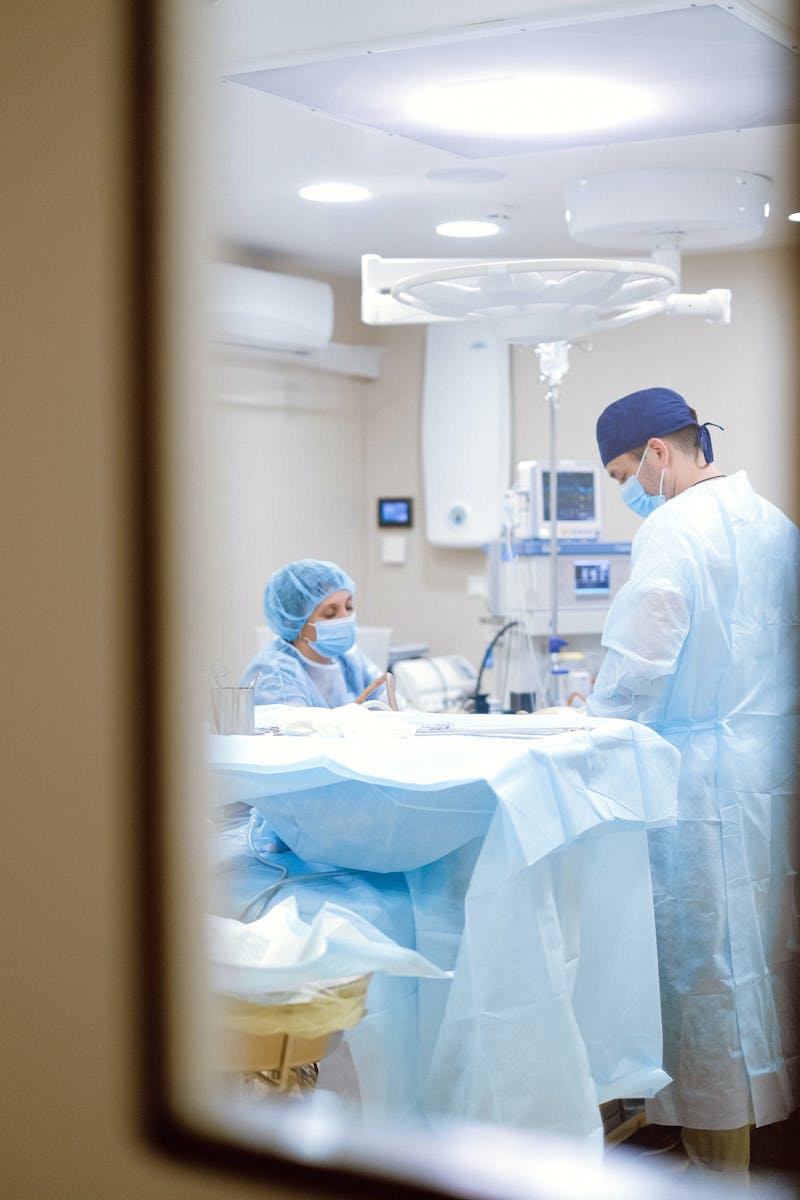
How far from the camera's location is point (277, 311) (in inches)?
162

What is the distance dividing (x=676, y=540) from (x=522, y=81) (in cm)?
78

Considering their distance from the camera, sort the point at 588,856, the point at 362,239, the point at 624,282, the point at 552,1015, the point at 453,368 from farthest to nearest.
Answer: the point at 453,368, the point at 362,239, the point at 624,282, the point at 588,856, the point at 552,1015

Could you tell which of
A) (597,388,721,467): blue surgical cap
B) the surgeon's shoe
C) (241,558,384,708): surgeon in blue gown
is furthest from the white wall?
the surgeon's shoe

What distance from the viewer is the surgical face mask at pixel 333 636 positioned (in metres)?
2.70

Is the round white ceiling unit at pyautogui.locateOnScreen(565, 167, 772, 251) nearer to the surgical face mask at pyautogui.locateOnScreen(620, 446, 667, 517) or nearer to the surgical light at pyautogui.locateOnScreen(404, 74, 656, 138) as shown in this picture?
the surgical light at pyautogui.locateOnScreen(404, 74, 656, 138)

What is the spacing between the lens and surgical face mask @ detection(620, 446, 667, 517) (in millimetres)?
2393

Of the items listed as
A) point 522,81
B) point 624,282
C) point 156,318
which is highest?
point 522,81

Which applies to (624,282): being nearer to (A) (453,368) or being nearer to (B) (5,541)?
(B) (5,541)

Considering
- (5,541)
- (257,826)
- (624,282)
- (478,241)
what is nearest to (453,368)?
(478,241)

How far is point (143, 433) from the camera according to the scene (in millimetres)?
1157

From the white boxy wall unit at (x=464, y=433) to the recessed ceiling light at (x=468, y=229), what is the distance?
49 cm

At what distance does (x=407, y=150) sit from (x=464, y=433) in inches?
66.4

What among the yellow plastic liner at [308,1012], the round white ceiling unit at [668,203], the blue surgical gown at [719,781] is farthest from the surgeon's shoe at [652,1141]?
the round white ceiling unit at [668,203]

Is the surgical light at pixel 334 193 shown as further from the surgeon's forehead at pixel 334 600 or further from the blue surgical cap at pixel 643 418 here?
the blue surgical cap at pixel 643 418
